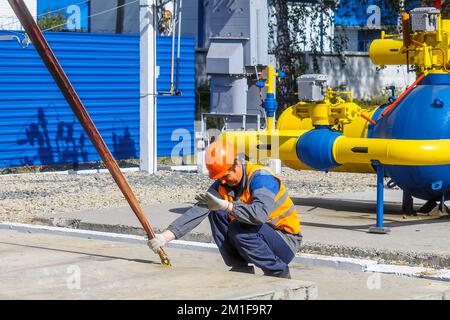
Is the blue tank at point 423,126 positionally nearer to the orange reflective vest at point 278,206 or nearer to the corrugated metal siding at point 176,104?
the orange reflective vest at point 278,206

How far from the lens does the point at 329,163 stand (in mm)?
11445

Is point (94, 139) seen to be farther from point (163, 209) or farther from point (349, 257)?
point (163, 209)

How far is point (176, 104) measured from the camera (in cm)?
1888

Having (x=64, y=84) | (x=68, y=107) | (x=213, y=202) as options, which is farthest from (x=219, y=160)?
(x=68, y=107)

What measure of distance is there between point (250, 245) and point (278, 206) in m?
0.38

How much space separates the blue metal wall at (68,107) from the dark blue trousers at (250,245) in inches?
362

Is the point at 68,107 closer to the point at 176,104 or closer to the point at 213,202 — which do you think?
the point at 176,104

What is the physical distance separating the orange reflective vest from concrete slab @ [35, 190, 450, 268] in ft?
6.26

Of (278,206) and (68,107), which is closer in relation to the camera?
A: (278,206)

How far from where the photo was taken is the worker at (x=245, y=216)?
24.4ft

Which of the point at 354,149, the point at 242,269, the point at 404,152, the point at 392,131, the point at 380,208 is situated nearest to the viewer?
the point at 242,269

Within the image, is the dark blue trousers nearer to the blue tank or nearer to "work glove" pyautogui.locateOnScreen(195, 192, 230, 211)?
"work glove" pyautogui.locateOnScreen(195, 192, 230, 211)

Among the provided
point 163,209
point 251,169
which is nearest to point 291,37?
point 163,209
